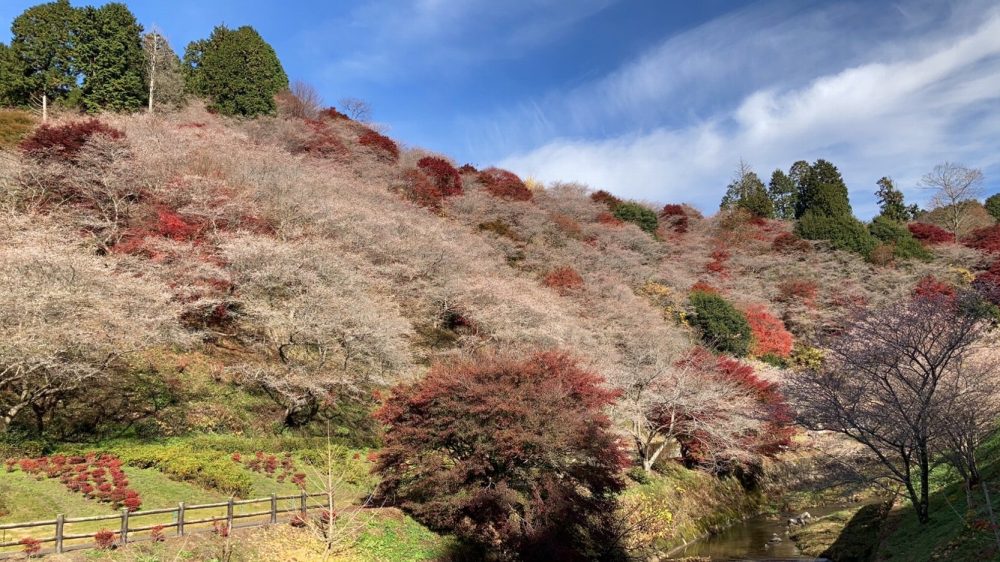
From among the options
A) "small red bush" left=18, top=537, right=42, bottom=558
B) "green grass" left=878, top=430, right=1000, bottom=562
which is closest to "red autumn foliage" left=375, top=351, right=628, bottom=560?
"green grass" left=878, top=430, right=1000, bottom=562

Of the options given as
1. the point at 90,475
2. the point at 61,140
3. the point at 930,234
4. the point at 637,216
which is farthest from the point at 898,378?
the point at 930,234

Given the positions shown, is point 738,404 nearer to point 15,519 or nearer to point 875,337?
point 875,337

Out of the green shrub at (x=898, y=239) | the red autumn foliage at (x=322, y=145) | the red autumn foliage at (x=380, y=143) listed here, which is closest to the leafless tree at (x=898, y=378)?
the red autumn foliage at (x=322, y=145)

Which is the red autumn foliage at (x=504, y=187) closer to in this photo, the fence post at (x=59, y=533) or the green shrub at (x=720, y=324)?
the green shrub at (x=720, y=324)

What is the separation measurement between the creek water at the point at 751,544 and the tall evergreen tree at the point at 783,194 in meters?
59.7

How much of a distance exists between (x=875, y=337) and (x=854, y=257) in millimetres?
48690

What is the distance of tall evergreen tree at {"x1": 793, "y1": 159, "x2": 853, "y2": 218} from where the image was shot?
65.9m

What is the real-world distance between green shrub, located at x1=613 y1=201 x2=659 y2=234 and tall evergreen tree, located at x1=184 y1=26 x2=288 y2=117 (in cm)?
3712

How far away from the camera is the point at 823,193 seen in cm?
6681

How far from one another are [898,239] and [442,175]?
47.3 m

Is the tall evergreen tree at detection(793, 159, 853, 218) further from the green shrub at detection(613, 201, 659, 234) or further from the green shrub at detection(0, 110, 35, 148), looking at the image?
the green shrub at detection(0, 110, 35, 148)

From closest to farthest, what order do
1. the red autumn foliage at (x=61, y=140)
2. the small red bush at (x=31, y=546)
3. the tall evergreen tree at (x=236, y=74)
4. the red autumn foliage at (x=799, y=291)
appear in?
the small red bush at (x=31, y=546) → the red autumn foliage at (x=61, y=140) → the tall evergreen tree at (x=236, y=74) → the red autumn foliage at (x=799, y=291)

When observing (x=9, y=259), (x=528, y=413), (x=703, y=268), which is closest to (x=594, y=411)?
(x=528, y=413)

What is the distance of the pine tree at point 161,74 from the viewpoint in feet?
147
